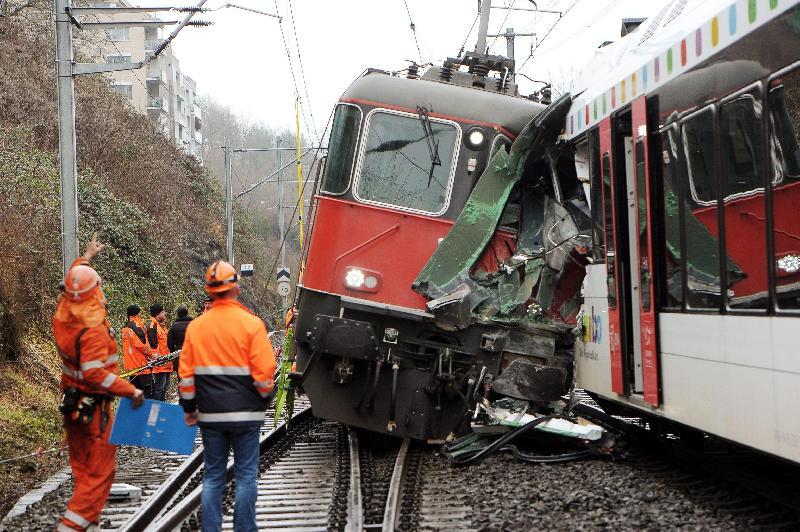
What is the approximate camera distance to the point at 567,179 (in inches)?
384

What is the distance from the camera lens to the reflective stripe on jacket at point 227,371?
19.1 ft

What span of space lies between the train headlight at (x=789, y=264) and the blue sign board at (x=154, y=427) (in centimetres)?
375

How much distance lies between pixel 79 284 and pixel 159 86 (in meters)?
63.8

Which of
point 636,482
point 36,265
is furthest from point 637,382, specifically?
point 36,265

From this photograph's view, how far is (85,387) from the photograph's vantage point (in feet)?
20.4

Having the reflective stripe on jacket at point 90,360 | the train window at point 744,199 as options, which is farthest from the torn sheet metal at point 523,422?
the reflective stripe on jacket at point 90,360

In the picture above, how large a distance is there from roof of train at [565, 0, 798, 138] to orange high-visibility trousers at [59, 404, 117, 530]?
451cm

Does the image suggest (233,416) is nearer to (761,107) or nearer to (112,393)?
(112,393)

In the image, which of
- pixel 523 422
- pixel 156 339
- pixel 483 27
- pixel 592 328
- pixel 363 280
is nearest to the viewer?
pixel 592 328

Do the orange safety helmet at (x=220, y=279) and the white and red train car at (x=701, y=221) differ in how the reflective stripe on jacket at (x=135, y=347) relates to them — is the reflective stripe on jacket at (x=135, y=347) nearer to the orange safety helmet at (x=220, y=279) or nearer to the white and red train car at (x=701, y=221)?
the white and red train car at (x=701, y=221)

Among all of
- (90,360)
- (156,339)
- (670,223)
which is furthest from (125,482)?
(670,223)

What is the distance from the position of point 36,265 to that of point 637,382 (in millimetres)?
11161

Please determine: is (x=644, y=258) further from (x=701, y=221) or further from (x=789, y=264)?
(x=789, y=264)

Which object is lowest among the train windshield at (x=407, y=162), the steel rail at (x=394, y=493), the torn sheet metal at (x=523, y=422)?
the steel rail at (x=394, y=493)
